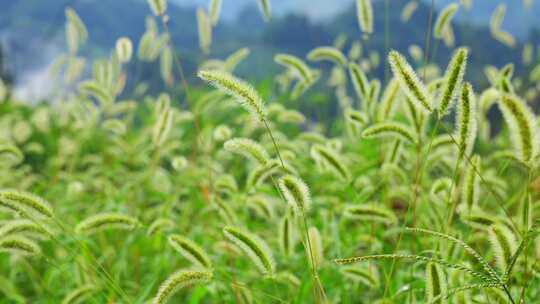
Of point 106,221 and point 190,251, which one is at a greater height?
point 106,221

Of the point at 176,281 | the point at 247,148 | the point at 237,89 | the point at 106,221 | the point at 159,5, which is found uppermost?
the point at 159,5

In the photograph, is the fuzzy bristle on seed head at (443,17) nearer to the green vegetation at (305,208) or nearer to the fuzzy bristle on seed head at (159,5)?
the green vegetation at (305,208)

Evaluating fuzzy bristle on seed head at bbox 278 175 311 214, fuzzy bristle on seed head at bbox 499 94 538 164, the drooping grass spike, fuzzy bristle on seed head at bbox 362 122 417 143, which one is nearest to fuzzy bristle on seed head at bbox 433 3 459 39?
fuzzy bristle on seed head at bbox 362 122 417 143

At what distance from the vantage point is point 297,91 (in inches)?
128

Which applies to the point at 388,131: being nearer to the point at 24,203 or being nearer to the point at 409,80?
the point at 409,80

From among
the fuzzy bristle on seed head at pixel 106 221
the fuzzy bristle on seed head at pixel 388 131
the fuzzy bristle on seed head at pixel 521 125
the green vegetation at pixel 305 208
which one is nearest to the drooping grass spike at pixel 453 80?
the green vegetation at pixel 305 208

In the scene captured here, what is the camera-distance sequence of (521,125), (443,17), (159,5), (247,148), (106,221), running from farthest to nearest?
(443,17) → (159,5) → (106,221) → (247,148) → (521,125)

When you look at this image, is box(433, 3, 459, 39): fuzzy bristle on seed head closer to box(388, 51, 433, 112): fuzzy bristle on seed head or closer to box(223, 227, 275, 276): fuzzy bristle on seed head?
box(388, 51, 433, 112): fuzzy bristle on seed head

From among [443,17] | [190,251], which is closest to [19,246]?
[190,251]

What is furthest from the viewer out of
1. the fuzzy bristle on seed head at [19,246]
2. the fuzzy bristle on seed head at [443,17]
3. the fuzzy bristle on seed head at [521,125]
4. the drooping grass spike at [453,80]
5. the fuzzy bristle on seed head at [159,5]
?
the fuzzy bristle on seed head at [443,17]

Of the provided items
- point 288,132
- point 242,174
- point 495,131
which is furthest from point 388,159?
point 495,131

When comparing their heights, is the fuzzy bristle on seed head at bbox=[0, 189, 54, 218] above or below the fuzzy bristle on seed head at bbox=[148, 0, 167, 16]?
below

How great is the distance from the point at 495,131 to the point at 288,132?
641 cm

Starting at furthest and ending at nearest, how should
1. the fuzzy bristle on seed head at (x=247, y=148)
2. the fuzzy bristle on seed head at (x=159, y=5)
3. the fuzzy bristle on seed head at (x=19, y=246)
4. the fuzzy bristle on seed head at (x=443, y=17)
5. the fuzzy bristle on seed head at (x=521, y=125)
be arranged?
the fuzzy bristle on seed head at (x=443, y=17) < the fuzzy bristle on seed head at (x=159, y=5) < the fuzzy bristle on seed head at (x=19, y=246) < the fuzzy bristle on seed head at (x=247, y=148) < the fuzzy bristle on seed head at (x=521, y=125)
